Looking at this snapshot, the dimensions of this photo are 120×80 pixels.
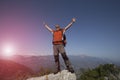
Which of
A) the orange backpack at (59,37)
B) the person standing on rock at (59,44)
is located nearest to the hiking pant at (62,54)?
the person standing on rock at (59,44)

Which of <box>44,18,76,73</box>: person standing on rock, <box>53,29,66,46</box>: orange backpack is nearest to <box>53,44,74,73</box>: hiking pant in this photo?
<box>44,18,76,73</box>: person standing on rock

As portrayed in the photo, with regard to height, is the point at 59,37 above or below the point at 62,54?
above

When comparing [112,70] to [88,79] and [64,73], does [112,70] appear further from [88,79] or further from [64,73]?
[64,73]

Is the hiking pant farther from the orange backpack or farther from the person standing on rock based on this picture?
the orange backpack

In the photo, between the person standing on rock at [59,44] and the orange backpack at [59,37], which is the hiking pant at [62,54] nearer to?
the person standing on rock at [59,44]

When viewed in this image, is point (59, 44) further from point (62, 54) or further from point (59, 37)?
point (62, 54)

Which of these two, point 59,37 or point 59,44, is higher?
point 59,37

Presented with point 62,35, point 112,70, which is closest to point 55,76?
point 62,35

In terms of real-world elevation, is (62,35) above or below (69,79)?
above

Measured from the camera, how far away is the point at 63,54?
12.1 m

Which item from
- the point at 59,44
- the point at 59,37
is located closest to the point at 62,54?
the point at 59,44

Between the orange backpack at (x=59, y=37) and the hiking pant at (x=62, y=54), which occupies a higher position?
the orange backpack at (x=59, y=37)

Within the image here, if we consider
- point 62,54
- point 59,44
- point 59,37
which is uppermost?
point 59,37

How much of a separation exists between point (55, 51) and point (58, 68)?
1189 mm
